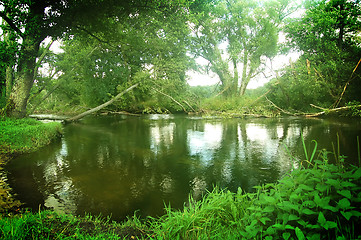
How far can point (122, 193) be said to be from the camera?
5.25 metres

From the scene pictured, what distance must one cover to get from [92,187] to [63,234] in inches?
114

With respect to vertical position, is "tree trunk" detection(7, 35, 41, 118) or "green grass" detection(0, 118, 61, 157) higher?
"tree trunk" detection(7, 35, 41, 118)

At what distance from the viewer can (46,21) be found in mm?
10164

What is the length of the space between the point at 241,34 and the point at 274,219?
94.8 ft

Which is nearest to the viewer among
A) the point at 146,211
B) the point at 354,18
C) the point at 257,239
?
the point at 257,239

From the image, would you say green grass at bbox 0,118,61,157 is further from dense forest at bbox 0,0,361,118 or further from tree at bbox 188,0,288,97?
tree at bbox 188,0,288,97

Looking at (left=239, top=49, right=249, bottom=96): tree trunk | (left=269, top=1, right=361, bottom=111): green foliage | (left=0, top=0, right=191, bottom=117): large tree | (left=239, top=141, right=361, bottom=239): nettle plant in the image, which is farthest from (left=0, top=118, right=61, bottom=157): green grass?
(left=239, top=49, right=249, bottom=96): tree trunk

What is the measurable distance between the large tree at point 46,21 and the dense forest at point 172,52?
0.05 metres

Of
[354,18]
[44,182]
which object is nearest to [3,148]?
[44,182]

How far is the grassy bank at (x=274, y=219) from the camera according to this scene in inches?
77.4

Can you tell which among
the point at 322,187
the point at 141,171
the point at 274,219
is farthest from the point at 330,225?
the point at 141,171

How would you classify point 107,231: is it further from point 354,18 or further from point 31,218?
point 354,18

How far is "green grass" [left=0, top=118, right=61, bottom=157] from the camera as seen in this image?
27.6 ft

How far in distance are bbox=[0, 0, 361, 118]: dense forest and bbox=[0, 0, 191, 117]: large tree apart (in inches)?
2.0
